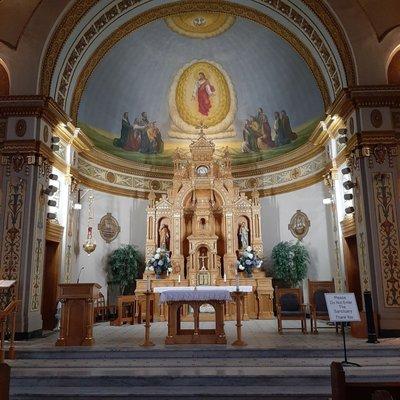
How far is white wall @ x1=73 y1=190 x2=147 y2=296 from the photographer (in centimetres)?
1470

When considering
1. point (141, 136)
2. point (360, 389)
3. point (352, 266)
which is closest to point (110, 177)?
point (141, 136)

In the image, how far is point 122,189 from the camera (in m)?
16.5

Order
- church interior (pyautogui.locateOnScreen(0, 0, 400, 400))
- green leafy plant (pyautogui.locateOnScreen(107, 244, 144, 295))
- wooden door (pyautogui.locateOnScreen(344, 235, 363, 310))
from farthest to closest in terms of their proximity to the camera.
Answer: green leafy plant (pyautogui.locateOnScreen(107, 244, 144, 295)) → wooden door (pyautogui.locateOnScreen(344, 235, 363, 310)) → church interior (pyautogui.locateOnScreen(0, 0, 400, 400))

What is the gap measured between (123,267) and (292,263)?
20.3 ft

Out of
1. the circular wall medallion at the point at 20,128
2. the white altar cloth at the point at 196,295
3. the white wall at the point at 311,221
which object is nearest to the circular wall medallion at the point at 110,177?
the circular wall medallion at the point at 20,128

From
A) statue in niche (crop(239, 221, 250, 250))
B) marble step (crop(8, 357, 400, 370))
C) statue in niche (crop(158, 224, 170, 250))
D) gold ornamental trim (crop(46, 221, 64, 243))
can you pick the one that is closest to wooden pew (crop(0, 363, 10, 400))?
marble step (crop(8, 357, 400, 370))

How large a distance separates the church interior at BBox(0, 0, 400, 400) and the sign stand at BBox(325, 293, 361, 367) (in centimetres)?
2

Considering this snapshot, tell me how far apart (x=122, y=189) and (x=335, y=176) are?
27.4ft

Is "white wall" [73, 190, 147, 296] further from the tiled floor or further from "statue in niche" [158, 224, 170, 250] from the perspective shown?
the tiled floor

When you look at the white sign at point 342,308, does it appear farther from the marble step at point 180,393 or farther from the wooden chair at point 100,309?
the wooden chair at point 100,309

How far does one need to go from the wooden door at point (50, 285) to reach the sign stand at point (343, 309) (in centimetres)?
838

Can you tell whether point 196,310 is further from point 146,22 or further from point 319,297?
point 146,22

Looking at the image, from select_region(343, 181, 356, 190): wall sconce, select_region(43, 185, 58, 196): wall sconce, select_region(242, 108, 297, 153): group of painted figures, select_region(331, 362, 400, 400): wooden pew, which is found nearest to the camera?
select_region(331, 362, 400, 400): wooden pew

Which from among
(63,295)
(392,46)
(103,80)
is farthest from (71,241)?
(392,46)
